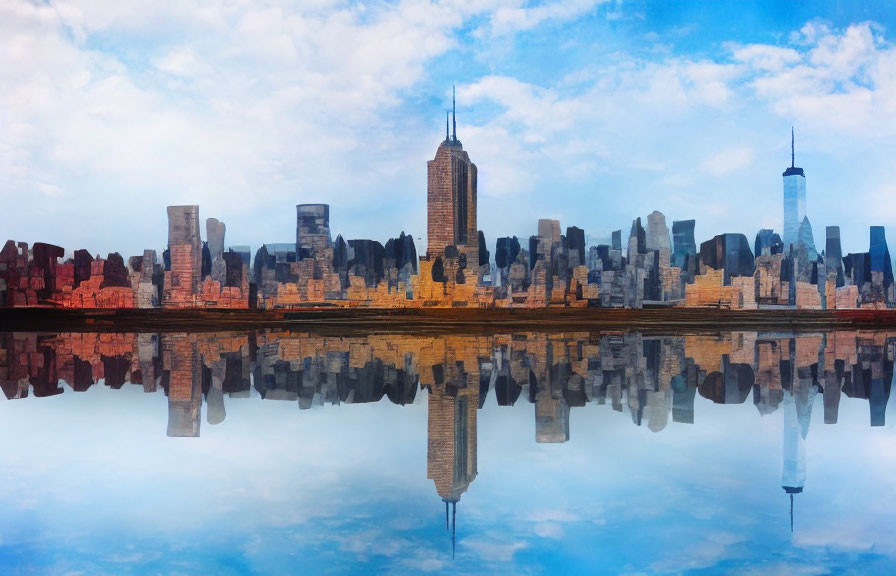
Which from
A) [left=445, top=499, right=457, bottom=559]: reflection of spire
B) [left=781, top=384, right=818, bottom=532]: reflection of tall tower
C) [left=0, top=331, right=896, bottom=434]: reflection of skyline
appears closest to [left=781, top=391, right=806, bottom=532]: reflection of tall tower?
[left=781, top=384, right=818, bottom=532]: reflection of tall tower

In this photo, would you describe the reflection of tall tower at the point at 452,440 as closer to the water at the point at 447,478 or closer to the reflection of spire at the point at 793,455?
the water at the point at 447,478

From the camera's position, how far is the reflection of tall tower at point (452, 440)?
571 centimetres

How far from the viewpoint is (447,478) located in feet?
18.9

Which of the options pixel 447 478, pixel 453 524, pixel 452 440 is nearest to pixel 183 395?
pixel 452 440

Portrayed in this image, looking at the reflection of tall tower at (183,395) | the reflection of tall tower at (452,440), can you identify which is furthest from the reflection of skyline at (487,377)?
the reflection of tall tower at (452,440)

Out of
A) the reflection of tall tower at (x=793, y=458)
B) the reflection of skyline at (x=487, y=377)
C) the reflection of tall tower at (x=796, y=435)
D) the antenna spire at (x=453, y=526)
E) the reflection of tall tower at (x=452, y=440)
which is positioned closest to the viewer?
the antenna spire at (x=453, y=526)

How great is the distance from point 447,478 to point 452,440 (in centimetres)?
208

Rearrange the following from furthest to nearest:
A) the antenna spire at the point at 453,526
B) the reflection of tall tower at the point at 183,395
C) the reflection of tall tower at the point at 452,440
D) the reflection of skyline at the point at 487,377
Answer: the reflection of skyline at the point at 487,377, the reflection of tall tower at the point at 183,395, the reflection of tall tower at the point at 452,440, the antenna spire at the point at 453,526

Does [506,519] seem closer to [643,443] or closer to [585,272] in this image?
[643,443]

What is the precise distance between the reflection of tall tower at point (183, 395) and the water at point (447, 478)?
8 centimetres

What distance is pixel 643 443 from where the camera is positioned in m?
7.86

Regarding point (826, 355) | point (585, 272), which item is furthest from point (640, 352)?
point (585, 272)

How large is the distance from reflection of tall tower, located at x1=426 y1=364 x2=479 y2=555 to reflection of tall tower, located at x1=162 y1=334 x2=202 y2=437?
2858mm

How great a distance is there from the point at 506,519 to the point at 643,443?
9.61 ft
